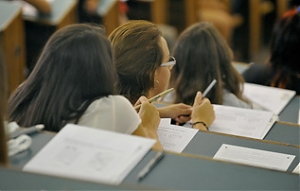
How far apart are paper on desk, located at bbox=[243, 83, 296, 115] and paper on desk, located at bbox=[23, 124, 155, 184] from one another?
115 cm

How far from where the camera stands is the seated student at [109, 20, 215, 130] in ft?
5.50

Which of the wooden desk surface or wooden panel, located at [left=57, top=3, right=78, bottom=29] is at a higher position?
the wooden desk surface

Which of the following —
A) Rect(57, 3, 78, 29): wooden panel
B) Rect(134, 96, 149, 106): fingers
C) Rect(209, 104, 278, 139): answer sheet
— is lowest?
Rect(57, 3, 78, 29): wooden panel

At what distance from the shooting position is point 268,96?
2.58m

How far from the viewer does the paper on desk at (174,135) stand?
164 centimetres

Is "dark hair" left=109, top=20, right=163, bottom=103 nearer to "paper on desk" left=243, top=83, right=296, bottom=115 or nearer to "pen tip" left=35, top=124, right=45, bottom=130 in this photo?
"pen tip" left=35, top=124, right=45, bottom=130

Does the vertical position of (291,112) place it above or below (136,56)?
below

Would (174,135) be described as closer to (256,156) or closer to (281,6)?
(256,156)

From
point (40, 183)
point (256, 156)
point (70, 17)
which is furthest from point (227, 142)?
point (70, 17)

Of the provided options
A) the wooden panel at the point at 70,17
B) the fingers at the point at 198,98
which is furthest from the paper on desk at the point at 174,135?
the wooden panel at the point at 70,17

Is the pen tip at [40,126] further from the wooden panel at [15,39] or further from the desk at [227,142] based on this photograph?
the wooden panel at [15,39]

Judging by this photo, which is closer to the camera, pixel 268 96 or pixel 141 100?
pixel 141 100

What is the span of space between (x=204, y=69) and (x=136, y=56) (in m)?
0.60

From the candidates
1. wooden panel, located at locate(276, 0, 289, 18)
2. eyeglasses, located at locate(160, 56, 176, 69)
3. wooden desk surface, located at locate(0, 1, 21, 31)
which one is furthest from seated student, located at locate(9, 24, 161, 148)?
wooden panel, located at locate(276, 0, 289, 18)
